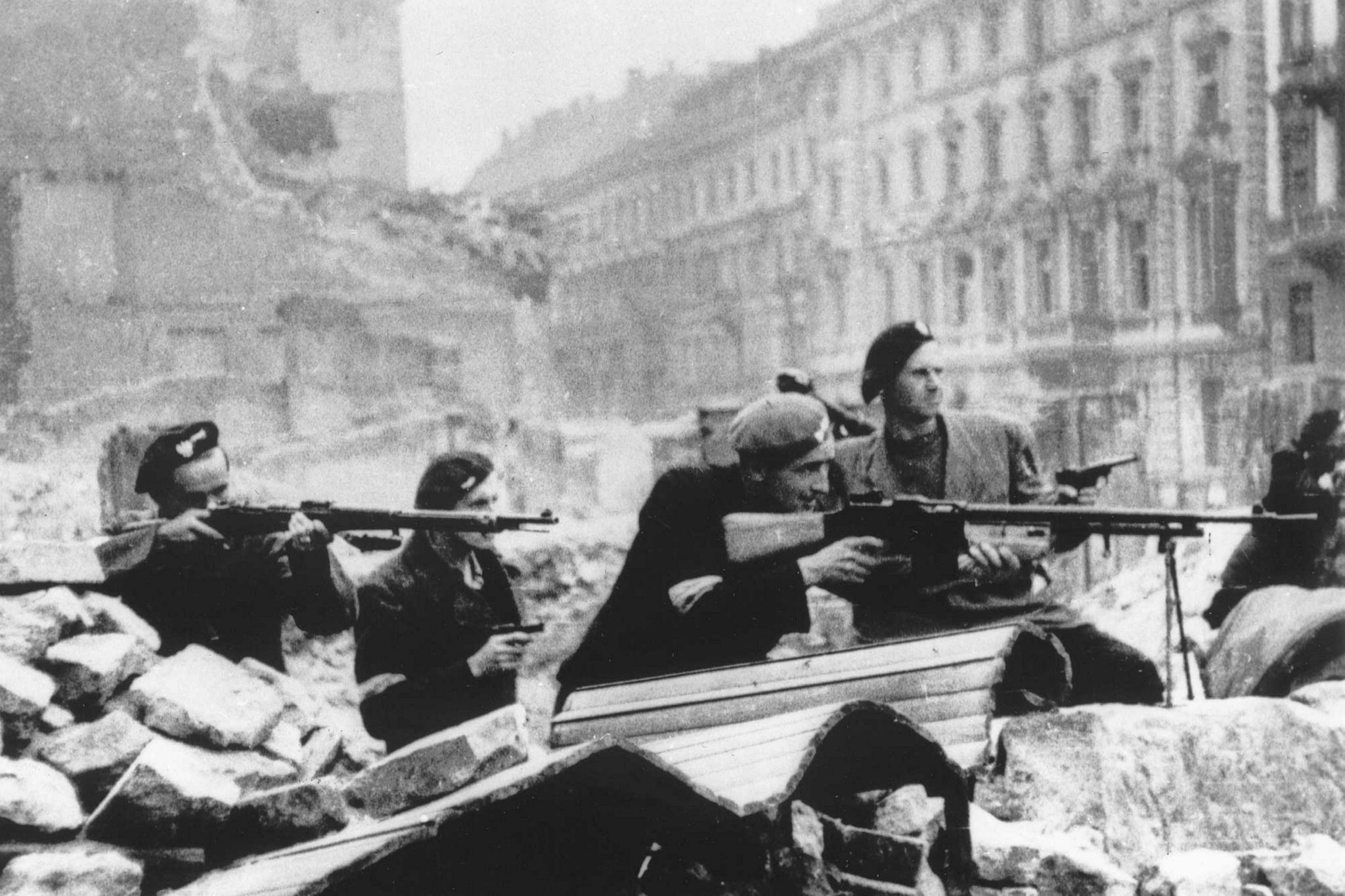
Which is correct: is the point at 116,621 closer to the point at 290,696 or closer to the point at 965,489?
the point at 290,696

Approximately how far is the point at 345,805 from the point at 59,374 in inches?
101

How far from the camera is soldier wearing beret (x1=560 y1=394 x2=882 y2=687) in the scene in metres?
5.56

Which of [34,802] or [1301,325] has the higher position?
[1301,325]

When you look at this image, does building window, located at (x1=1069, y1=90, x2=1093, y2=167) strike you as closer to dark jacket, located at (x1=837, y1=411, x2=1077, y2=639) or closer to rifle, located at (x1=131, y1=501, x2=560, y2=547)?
dark jacket, located at (x1=837, y1=411, x2=1077, y2=639)

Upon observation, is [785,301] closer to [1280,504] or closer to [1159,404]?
Result: [1159,404]

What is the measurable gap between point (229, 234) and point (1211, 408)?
14.3 ft

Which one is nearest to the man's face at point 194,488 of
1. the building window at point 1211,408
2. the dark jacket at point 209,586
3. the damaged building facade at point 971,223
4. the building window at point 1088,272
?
the dark jacket at point 209,586

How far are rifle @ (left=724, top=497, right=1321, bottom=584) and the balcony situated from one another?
6.33ft

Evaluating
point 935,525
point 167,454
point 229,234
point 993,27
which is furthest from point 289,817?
point 993,27

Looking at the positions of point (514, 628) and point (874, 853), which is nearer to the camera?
point (874, 853)

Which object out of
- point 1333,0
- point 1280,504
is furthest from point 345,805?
point 1333,0

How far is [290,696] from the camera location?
556cm

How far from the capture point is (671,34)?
6.20 m

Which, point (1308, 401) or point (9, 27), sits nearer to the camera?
point (9, 27)
